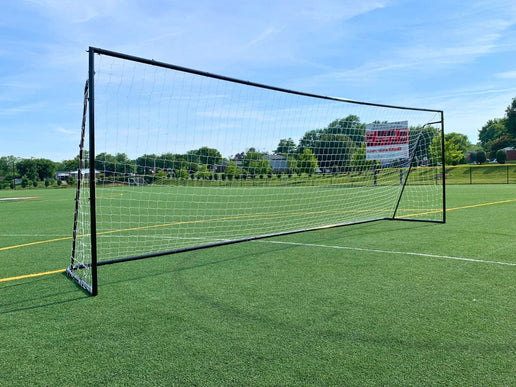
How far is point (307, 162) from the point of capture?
973cm

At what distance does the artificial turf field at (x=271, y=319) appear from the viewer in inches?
95.9

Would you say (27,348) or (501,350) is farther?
(27,348)

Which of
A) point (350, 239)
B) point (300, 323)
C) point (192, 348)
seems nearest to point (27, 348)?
point (192, 348)

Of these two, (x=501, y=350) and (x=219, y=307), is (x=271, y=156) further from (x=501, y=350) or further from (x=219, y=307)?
(x=501, y=350)

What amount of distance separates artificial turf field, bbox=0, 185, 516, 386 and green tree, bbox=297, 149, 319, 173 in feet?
13.0

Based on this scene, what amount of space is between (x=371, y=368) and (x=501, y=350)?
998mm

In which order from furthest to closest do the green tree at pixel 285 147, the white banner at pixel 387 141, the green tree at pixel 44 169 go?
the green tree at pixel 44 169, the white banner at pixel 387 141, the green tree at pixel 285 147

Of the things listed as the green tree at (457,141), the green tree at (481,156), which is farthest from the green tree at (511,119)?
the green tree at (481,156)

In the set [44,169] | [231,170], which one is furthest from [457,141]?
[44,169]

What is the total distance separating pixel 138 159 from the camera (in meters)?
5.86

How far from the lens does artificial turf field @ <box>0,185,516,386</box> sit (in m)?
2.44

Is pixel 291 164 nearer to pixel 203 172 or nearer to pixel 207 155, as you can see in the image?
pixel 203 172

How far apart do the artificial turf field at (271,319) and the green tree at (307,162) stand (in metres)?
3.97

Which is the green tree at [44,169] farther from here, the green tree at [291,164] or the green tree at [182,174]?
the green tree at [182,174]
